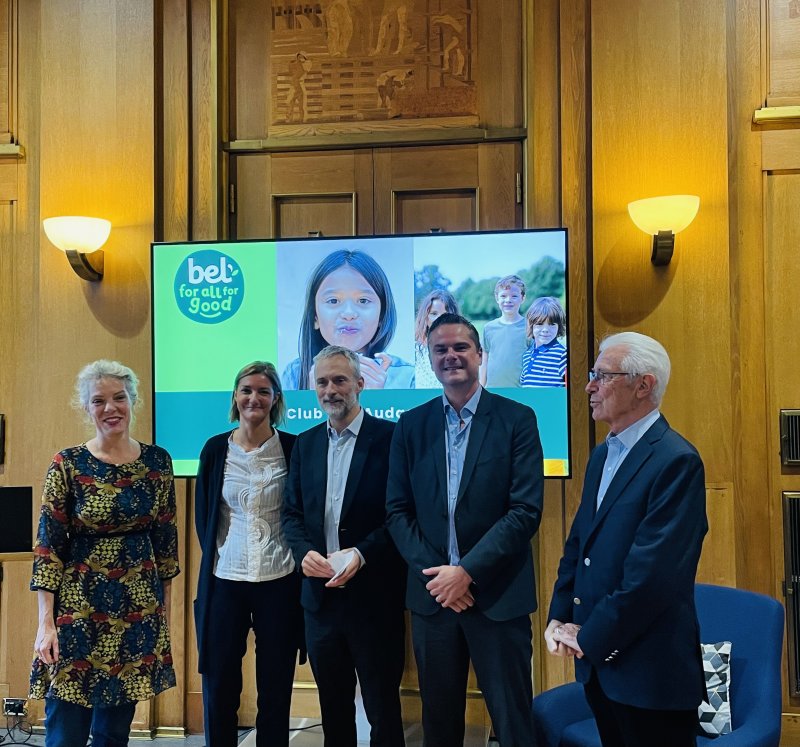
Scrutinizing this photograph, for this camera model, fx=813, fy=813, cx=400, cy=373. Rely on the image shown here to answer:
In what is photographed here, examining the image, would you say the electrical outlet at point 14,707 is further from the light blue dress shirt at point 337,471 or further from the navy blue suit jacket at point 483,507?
the navy blue suit jacket at point 483,507

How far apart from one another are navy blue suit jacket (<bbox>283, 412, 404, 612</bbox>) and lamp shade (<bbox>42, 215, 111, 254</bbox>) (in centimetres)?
146

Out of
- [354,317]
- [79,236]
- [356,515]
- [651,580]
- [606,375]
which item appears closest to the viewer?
[651,580]

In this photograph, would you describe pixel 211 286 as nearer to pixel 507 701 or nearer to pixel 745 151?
pixel 507 701

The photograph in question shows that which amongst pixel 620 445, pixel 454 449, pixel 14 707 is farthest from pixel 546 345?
pixel 14 707

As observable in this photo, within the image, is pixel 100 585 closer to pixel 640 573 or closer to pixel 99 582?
pixel 99 582

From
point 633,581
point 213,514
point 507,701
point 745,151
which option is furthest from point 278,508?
point 745,151

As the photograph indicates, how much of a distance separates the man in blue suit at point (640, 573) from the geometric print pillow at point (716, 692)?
1.81 ft

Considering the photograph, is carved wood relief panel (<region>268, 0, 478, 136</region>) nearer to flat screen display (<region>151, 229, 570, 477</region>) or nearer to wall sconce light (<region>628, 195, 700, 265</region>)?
flat screen display (<region>151, 229, 570, 477</region>)

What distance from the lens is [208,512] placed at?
8.90 feet

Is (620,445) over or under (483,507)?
over

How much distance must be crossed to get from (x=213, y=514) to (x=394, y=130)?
1899 mm

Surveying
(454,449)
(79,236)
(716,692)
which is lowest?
(716,692)

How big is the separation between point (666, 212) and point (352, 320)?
1.29 metres

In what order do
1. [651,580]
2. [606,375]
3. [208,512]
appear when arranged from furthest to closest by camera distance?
[208,512] < [606,375] < [651,580]
